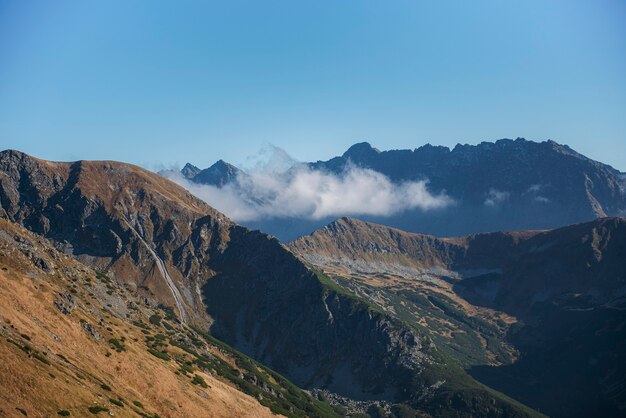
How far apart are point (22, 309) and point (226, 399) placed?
207ft

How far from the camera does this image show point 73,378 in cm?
9231

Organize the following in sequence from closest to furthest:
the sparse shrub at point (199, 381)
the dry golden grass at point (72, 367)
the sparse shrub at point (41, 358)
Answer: the dry golden grass at point (72, 367)
the sparse shrub at point (41, 358)
the sparse shrub at point (199, 381)

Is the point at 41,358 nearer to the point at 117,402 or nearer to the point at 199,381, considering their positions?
the point at 117,402

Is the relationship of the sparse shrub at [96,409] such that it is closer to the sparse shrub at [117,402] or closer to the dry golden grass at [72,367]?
the dry golden grass at [72,367]

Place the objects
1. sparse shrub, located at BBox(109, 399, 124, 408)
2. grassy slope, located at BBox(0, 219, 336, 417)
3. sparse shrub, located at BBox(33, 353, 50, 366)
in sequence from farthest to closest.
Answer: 1. sparse shrub, located at BBox(109, 399, 124, 408)
2. sparse shrub, located at BBox(33, 353, 50, 366)
3. grassy slope, located at BBox(0, 219, 336, 417)

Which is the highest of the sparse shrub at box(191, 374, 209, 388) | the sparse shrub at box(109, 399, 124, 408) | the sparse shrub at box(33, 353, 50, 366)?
the sparse shrub at box(33, 353, 50, 366)

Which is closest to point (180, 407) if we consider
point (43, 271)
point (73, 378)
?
point (73, 378)

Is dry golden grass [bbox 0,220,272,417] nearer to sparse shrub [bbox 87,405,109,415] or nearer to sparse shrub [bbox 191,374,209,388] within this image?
sparse shrub [bbox 87,405,109,415]

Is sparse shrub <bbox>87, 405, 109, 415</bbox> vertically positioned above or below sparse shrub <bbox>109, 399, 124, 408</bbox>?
above

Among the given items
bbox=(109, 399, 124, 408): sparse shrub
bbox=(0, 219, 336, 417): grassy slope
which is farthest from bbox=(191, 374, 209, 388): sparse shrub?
bbox=(109, 399, 124, 408): sparse shrub

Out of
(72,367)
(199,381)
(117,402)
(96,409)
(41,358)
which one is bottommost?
(199,381)

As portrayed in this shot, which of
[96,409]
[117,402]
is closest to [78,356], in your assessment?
[117,402]

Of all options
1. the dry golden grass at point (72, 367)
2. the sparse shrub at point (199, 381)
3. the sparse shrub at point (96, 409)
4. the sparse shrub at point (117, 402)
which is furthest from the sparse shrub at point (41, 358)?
the sparse shrub at point (199, 381)

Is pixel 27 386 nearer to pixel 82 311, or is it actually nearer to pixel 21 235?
pixel 82 311
